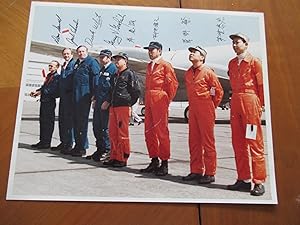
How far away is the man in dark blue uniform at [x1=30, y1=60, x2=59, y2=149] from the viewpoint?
19.2 inches

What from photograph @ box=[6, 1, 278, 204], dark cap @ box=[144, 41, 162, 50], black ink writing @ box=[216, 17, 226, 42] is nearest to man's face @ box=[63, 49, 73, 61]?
photograph @ box=[6, 1, 278, 204]

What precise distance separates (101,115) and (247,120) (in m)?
0.20

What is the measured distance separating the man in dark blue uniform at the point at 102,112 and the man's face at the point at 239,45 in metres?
0.17

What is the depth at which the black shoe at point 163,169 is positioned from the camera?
0.47 metres

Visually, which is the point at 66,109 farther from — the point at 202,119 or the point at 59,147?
the point at 202,119

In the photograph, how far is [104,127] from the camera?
1.62ft

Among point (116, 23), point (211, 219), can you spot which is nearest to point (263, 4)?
point (116, 23)

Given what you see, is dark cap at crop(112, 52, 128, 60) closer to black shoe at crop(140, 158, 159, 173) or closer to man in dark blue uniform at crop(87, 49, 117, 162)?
man in dark blue uniform at crop(87, 49, 117, 162)

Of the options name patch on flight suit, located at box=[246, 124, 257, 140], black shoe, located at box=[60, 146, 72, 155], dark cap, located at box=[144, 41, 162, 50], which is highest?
dark cap, located at box=[144, 41, 162, 50]

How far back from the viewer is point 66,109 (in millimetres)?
499

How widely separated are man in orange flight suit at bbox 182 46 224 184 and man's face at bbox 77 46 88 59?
146 mm
